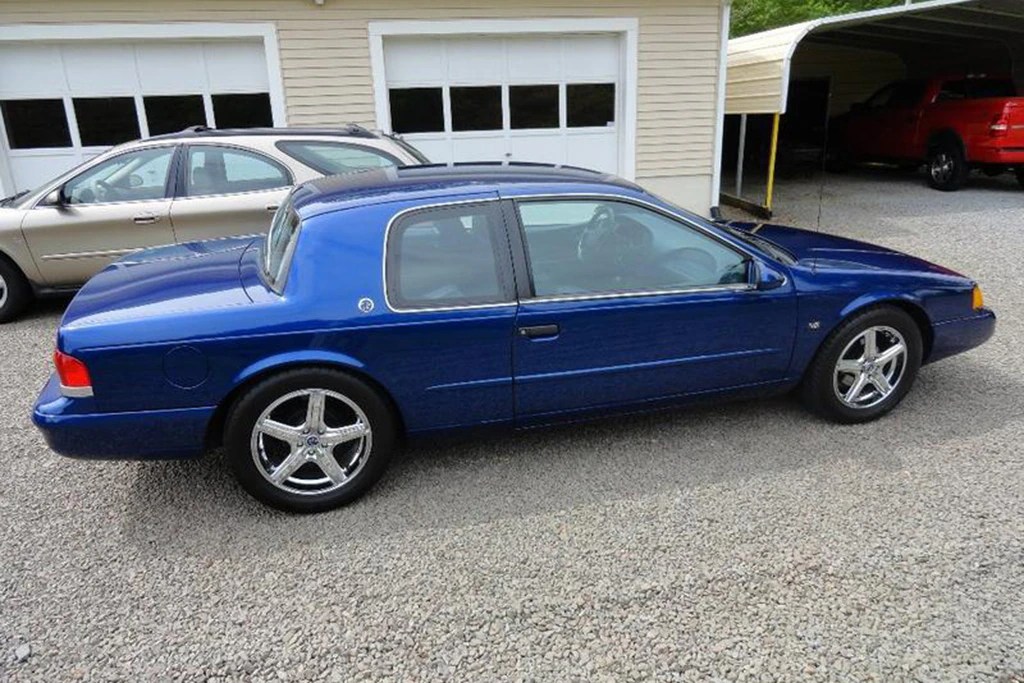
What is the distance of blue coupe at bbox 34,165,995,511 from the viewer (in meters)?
2.88

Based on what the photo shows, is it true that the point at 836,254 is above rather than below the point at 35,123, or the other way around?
below

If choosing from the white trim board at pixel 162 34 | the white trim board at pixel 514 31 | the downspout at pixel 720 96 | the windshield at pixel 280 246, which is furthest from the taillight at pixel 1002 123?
the windshield at pixel 280 246

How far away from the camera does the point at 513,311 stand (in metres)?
3.14

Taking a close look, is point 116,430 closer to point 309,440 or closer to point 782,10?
point 309,440

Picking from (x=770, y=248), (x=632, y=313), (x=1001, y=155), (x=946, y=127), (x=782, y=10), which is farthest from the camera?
(x=782, y=10)

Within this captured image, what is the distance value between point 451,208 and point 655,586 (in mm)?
1864

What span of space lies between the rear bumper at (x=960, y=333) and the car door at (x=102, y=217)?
5.73 meters

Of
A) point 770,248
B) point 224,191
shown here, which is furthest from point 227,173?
point 770,248

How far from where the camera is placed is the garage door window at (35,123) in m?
8.11

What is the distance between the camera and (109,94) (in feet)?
27.0

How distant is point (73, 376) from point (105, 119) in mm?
6973

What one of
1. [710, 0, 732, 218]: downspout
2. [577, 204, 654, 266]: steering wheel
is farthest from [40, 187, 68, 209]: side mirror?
[710, 0, 732, 218]: downspout

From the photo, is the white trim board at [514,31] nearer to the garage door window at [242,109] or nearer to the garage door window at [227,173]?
the garage door window at [242,109]

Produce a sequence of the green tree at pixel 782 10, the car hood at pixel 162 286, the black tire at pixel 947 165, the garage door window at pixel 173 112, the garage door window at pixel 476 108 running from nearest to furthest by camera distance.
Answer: the car hood at pixel 162 286 < the garage door window at pixel 173 112 < the garage door window at pixel 476 108 < the black tire at pixel 947 165 < the green tree at pixel 782 10
